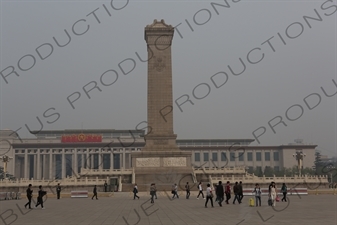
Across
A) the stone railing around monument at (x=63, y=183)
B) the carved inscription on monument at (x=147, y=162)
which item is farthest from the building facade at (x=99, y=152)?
the stone railing around monument at (x=63, y=183)

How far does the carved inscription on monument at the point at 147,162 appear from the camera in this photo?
134ft

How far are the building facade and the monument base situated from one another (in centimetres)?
4051

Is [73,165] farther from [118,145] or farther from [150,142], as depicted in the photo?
[150,142]

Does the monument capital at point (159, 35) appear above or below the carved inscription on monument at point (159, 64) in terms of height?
above

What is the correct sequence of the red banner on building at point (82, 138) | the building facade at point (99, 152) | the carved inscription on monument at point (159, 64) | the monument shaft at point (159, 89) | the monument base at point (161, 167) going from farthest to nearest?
1. the building facade at point (99, 152)
2. the red banner on building at point (82, 138)
3. the carved inscription on monument at point (159, 64)
4. the monument shaft at point (159, 89)
5. the monument base at point (161, 167)

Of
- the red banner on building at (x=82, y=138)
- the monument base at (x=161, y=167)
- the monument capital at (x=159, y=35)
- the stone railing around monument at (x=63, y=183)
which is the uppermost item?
the monument capital at (x=159, y=35)

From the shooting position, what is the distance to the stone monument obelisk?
40.3 metres

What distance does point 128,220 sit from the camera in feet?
46.2

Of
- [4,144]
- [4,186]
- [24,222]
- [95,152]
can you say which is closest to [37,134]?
[4,144]

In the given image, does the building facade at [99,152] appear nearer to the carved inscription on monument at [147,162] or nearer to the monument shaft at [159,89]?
the monument shaft at [159,89]

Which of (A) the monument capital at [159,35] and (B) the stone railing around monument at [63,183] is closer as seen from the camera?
(B) the stone railing around monument at [63,183]

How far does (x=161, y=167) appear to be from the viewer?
133 ft

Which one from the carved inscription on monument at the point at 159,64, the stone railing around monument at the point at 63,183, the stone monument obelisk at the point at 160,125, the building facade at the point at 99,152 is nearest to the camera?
the stone railing around monument at the point at 63,183

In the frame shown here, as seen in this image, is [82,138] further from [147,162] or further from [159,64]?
[147,162]
